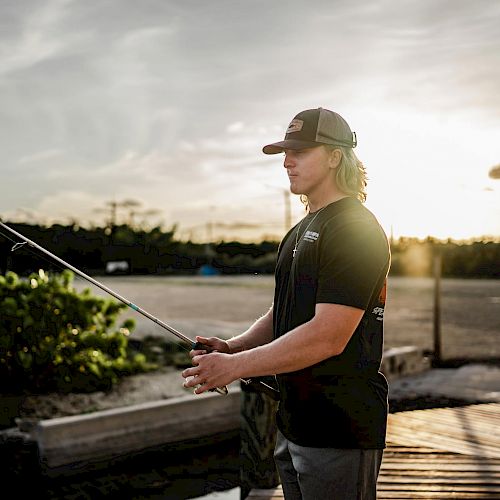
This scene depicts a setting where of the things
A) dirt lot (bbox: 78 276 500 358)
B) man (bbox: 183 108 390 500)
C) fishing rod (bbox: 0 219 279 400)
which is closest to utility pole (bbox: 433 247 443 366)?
dirt lot (bbox: 78 276 500 358)

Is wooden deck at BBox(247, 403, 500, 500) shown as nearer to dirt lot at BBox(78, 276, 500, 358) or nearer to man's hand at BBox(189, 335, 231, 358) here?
man's hand at BBox(189, 335, 231, 358)

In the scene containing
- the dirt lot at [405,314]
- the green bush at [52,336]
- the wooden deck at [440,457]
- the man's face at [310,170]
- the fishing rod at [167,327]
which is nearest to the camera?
the man's face at [310,170]

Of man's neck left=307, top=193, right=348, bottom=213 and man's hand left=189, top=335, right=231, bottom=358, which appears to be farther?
man's hand left=189, top=335, right=231, bottom=358

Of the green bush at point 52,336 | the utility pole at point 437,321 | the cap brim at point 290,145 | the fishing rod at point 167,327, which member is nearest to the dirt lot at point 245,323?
the green bush at point 52,336

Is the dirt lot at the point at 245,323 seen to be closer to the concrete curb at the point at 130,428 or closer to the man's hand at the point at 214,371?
the concrete curb at the point at 130,428

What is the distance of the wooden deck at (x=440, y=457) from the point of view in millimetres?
4293

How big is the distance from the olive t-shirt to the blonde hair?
0.21 ft

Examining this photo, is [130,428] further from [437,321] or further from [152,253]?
[152,253]

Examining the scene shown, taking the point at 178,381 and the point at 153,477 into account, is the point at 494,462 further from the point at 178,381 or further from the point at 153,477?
the point at 178,381

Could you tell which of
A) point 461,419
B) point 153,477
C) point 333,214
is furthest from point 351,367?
point 153,477

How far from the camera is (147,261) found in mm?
63969

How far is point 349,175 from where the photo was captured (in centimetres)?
232

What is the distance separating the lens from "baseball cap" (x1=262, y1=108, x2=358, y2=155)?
2301 mm

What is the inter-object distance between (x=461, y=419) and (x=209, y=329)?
10.1 m
